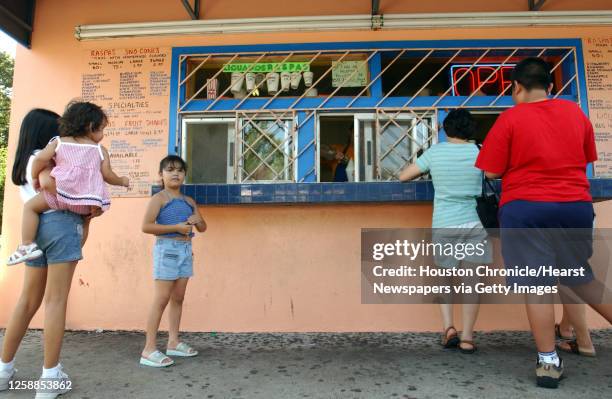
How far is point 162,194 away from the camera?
110 inches

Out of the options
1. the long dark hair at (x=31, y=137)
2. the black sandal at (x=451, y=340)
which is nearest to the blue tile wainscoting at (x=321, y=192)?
the long dark hair at (x=31, y=137)

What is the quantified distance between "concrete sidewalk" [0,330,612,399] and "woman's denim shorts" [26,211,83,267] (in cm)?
73

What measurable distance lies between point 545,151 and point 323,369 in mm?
1796

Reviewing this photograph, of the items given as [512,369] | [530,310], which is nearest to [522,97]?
[530,310]

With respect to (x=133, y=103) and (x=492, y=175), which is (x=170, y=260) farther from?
(x=492, y=175)

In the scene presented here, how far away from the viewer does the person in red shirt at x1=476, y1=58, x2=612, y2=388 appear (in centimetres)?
217

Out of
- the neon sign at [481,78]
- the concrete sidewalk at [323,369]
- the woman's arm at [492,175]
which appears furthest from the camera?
the neon sign at [481,78]

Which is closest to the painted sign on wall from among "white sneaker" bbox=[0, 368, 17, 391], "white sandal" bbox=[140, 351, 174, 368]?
"white sandal" bbox=[140, 351, 174, 368]

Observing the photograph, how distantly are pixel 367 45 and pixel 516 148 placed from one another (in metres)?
1.88

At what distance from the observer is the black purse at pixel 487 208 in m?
2.62

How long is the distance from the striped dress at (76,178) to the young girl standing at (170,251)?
1.48ft

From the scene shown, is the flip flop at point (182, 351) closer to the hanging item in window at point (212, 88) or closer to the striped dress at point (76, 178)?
the striped dress at point (76, 178)

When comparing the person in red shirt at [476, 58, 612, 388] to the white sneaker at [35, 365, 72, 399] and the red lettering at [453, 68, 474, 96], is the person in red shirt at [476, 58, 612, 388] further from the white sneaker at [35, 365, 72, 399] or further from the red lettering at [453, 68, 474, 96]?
the white sneaker at [35, 365, 72, 399]

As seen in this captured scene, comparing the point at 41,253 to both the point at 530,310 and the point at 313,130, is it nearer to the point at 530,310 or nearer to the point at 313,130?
the point at 313,130
